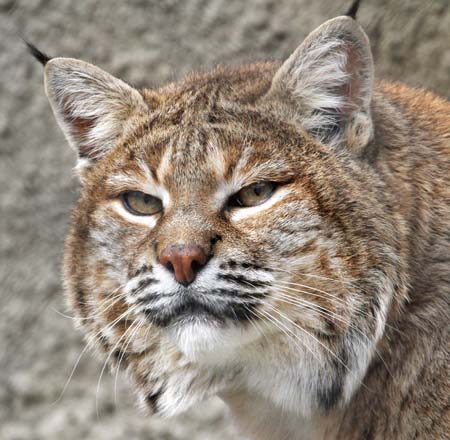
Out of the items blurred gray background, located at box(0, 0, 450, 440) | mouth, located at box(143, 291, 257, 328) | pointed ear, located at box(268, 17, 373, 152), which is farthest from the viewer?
blurred gray background, located at box(0, 0, 450, 440)

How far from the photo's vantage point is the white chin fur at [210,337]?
331cm

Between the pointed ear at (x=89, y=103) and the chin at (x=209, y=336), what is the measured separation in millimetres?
982

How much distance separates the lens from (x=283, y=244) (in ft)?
10.8

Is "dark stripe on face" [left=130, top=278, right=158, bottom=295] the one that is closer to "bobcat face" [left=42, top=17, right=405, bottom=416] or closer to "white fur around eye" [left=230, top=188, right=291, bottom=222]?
"bobcat face" [left=42, top=17, right=405, bottom=416]

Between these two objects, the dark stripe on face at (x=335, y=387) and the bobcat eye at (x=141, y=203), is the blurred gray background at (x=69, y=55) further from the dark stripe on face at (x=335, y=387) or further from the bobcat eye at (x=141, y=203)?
the dark stripe on face at (x=335, y=387)

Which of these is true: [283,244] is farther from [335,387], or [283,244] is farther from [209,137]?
[335,387]

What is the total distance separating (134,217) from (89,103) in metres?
0.67

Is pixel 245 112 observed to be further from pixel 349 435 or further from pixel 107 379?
pixel 107 379

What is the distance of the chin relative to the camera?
3.31 metres

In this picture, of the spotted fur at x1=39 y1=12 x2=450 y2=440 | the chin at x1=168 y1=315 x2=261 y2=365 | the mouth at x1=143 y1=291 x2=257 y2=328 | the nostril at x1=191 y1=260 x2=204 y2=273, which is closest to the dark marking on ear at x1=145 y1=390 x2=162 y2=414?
the spotted fur at x1=39 y1=12 x2=450 y2=440

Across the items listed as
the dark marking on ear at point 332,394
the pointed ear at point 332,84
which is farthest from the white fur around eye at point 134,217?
the dark marking on ear at point 332,394

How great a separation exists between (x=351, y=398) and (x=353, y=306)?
469 mm

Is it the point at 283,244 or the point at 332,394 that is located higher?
the point at 283,244

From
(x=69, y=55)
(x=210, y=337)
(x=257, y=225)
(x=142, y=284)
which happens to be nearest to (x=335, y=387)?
(x=210, y=337)
